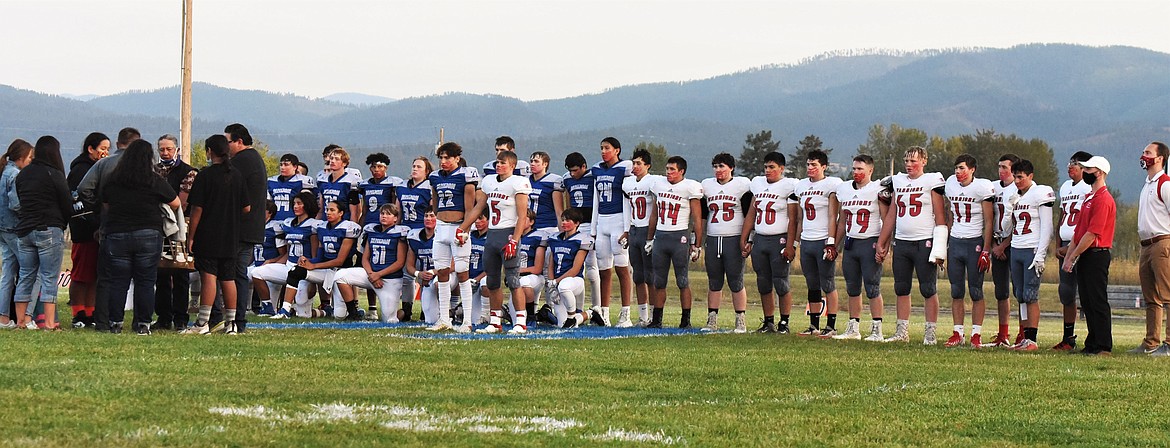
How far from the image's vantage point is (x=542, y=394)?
8836 millimetres

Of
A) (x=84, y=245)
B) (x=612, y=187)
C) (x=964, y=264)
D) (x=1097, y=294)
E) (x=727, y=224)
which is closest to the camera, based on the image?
(x=1097, y=294)

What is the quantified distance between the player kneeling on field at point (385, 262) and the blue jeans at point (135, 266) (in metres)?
4.25

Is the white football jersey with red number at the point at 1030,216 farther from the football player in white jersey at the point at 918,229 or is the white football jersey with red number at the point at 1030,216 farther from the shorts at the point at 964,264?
the football player in white jersey at the point at 918,229

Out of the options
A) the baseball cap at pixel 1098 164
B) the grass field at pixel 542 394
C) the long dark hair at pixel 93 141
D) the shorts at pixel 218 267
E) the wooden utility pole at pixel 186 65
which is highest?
the wooden utility pole at pixel 186 65

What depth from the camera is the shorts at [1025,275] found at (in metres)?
13.4

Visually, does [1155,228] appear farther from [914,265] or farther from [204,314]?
[204,314]

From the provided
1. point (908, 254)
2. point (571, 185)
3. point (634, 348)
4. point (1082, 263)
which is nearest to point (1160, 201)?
point (1082, 263)

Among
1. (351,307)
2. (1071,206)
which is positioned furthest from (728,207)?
(351,307)

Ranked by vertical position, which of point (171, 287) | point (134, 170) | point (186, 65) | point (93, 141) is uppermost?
point (186, 65)

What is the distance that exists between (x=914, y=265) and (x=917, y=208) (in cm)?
68

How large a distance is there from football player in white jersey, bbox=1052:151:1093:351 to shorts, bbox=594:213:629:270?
4956 mm

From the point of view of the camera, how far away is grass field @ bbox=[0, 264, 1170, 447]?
7156mm

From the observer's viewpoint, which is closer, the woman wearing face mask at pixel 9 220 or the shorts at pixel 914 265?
the woman wearing face mask at pixel 9 220

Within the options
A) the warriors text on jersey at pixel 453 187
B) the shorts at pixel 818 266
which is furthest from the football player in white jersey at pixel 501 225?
the shorts at pixel 818 266
